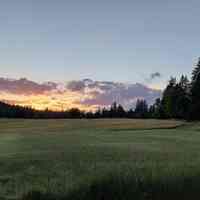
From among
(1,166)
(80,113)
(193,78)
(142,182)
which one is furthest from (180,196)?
(80,113)

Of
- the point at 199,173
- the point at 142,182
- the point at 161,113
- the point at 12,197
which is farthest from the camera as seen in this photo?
the point at 161,113

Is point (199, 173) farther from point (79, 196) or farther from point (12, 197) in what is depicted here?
point (12, 197)

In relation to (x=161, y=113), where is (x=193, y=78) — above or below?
above

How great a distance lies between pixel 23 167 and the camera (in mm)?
14461

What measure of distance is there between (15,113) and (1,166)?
125m

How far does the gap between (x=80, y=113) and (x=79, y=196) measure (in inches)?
4830

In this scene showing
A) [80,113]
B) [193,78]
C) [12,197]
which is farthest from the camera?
[80,113]

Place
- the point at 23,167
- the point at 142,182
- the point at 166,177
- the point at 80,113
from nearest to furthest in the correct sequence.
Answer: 1. the point at 142,182
2. the point at 166,177
3. the point at 23,167
4. the point at 80,113

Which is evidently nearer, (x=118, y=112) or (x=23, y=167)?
(x=23, y=167)

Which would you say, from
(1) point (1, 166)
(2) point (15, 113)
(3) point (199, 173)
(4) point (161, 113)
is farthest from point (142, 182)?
(2) point (15, 113)

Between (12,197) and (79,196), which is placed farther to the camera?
(12,197)

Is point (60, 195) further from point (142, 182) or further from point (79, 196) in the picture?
point (142, 182)

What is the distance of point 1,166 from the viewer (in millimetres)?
14898

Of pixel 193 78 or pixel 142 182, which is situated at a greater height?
pixel 193 78
